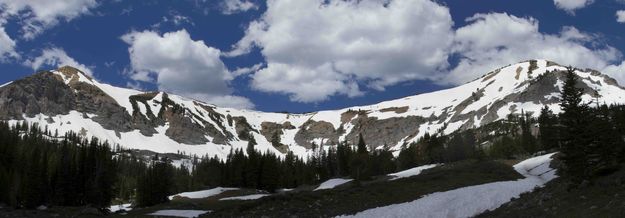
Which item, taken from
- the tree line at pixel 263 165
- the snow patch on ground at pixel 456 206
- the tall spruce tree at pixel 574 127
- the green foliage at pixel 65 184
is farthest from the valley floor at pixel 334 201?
the green foliage at pixel 65 184

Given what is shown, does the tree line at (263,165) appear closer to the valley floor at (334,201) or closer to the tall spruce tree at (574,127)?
the tall spruce tree at (574,127)

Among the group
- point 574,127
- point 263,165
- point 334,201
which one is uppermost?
point 574,127

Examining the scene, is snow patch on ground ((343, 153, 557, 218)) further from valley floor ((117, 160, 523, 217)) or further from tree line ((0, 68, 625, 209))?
tree line ((0, 68, 625, 209))

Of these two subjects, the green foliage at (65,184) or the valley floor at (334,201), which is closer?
the valley floor at (334,201)

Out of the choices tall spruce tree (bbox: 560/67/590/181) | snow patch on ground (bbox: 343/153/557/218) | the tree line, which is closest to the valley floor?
snow patch on ground (bbox: 343/153/557/218)

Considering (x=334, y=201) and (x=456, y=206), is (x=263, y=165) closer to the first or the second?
(x=334, y=201)

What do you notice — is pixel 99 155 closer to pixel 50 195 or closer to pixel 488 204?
pixel 50 195

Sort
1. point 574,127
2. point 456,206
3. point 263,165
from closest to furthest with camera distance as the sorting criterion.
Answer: point 574,127 → point 456,206 → point 263,165

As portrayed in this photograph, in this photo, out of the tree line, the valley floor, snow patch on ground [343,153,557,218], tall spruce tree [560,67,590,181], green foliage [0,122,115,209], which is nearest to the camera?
tall spruce tree [560,67,590,181]

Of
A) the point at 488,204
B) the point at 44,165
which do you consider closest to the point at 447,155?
the point at 44,165

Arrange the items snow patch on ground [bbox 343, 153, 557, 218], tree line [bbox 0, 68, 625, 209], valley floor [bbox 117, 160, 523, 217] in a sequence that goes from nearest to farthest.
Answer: tree line [bbox 0, 68, 625, 209]
snow patch on ground [bbox 343, 153, 557, 218]
valley floor [bbox 117, 160, 523, 217]

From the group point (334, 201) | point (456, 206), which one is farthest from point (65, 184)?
point (456, 206)

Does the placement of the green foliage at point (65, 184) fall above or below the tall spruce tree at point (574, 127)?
below

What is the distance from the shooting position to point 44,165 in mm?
99562
